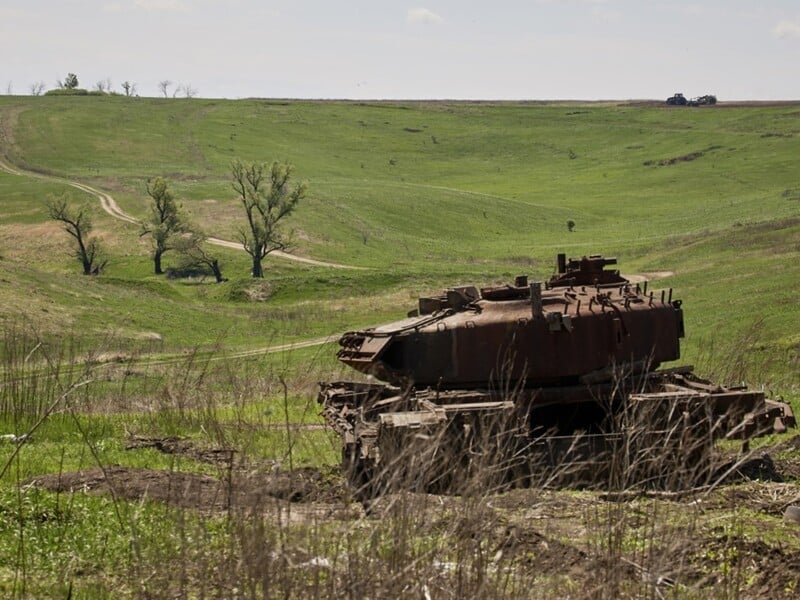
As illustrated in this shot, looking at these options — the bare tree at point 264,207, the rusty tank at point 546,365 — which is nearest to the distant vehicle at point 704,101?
the bare tree at point 264,207

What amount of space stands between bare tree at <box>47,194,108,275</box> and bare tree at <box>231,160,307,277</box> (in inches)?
321

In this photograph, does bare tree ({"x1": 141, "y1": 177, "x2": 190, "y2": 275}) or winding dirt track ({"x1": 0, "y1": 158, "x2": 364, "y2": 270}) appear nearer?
bare tree ({"x1": 141, "y1": 177, "x2": 190, "y2": 275})

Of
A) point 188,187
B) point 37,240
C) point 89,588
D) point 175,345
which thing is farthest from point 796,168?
point 89,588

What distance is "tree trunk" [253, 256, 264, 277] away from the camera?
60.3 m

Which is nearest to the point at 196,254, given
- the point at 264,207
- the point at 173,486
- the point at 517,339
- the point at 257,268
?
the point at 257,268

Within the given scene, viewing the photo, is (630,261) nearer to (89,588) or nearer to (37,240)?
(37,240)

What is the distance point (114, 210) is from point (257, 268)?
1817cm

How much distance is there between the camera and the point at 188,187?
81.4 m

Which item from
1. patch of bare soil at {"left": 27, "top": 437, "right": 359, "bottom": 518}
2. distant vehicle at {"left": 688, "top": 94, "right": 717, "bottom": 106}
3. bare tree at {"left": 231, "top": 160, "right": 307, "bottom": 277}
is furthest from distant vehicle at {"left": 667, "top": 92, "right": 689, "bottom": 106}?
patch of bare soil at {"left": 27, "top": 437, "right": 359, "bottom": 518}

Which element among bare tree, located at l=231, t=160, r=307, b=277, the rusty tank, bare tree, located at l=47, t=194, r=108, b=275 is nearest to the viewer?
the rusty tank

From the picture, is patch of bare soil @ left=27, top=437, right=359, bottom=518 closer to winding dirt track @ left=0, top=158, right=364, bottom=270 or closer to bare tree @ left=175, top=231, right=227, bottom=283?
bare tree @ left=175, top=231, right=227, bottom=283

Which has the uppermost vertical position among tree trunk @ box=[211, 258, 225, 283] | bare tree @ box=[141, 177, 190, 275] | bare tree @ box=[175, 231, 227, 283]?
bare tree @ box=[141, 177, 190, 275]

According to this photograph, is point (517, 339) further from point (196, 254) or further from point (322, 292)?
point (196, 254)

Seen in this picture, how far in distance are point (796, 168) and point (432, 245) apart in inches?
1336
